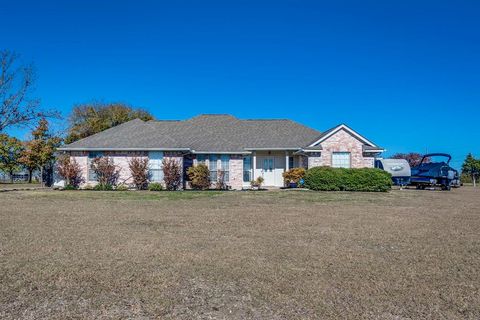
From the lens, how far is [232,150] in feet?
83.4

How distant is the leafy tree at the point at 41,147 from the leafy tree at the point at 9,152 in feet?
18.3

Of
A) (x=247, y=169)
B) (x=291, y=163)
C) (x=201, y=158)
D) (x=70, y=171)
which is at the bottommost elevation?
(x=70, y=171)

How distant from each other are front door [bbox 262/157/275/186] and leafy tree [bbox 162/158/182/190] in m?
7.15

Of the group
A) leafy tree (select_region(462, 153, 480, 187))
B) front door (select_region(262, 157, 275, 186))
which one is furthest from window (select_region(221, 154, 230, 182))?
leafy tree (select_region(462, 153, 480, 187))

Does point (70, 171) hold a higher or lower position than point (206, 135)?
lower

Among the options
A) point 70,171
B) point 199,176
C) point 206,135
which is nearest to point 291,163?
point 206,135

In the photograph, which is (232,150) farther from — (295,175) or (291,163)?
(291,163)

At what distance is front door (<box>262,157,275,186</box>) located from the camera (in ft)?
93.3

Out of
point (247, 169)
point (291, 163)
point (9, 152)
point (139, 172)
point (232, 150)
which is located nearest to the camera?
point (139, 172)

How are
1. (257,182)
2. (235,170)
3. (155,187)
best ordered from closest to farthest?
(155,187) → (235,170) → (257,182)

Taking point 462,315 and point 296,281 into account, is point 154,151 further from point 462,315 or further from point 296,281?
point 462,315

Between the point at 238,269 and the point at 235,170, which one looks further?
the point at 235,170

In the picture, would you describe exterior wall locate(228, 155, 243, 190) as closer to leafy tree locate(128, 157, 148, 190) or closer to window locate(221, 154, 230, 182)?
window locate(221, 154, 230, 182)

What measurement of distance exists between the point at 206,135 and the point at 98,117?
1886cm
